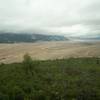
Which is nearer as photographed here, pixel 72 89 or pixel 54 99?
pixel 54 99

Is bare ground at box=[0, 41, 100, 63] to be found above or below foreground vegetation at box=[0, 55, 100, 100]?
below

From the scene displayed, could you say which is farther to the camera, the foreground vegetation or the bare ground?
the bare ground

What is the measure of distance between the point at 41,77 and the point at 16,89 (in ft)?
24.0

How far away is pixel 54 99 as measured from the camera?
22.7 m

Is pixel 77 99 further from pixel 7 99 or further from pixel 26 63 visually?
pixel 26 63

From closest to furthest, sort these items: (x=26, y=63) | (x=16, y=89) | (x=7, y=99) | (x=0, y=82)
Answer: (x=7, y=99)
(x=16, y=89)
(x=0, y=82)
(x=26, y=63)

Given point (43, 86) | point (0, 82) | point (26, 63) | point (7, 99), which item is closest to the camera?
point (7, 99)

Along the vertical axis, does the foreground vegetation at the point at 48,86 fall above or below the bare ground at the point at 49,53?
above

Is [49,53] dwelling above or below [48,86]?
below

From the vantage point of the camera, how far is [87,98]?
22.5 meters

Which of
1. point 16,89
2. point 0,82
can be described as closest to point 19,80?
point 0,82

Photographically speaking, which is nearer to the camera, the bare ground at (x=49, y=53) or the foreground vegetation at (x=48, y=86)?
the foreground vegetation at (x=48, y=86)

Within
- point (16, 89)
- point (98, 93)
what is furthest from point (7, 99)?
point (98, 93)

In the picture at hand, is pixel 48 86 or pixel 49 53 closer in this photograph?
pixel 48 86
